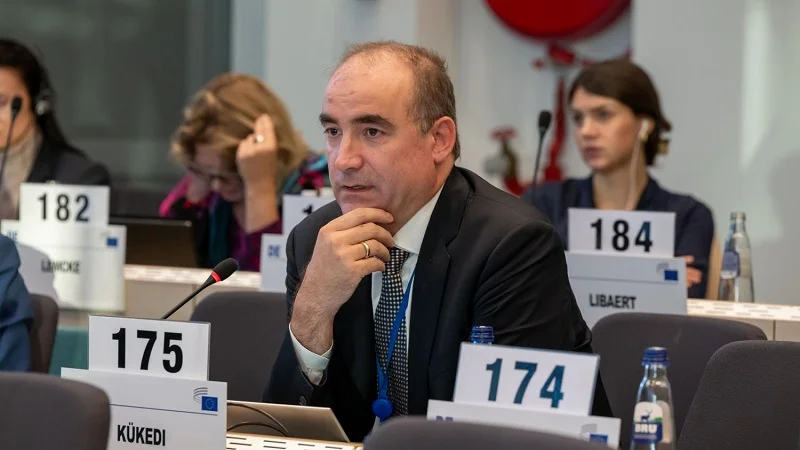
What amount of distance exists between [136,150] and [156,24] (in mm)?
661

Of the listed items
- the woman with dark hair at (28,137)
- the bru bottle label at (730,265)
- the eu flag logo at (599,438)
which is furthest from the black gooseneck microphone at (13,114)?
the eu flag logo at (599,438)

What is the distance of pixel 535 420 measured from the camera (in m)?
1.53

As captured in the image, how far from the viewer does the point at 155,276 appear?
3.51m

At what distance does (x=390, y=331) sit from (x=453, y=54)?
359cm

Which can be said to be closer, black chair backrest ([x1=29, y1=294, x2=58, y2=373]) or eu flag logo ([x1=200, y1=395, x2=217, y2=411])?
eu flag logo ([x1=200, y1=395, x2=217, y2=411])

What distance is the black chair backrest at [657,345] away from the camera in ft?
8.38

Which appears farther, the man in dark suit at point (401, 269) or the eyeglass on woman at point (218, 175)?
the eyeglass on woman at point (218, 175)

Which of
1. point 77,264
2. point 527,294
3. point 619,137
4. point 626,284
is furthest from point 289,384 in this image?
point 619,137

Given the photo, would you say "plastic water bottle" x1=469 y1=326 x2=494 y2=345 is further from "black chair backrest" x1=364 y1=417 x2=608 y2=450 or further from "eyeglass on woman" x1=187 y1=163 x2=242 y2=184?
"eyeglass on woman" x1=187 y1=163 x2=242 y2=184

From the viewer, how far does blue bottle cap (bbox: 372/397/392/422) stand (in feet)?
6.95

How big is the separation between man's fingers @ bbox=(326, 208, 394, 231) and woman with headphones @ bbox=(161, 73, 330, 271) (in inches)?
69.8

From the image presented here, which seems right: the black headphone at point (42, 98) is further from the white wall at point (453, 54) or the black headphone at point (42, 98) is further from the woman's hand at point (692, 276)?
the woman's hand at point (692, 276)

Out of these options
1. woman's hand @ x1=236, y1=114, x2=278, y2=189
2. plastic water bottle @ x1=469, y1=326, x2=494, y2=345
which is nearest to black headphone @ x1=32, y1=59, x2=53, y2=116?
woman's hand @ x1=236, y1=114, x2=278, y2=189

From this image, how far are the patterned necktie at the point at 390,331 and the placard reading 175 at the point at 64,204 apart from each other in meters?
1.46
